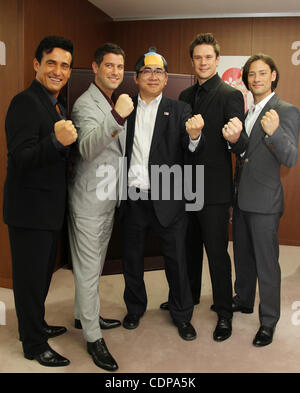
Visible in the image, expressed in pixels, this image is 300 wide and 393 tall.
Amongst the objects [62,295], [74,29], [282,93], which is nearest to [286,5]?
[282,93]

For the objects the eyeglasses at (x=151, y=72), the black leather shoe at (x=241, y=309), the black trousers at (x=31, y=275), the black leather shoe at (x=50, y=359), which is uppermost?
the eyeglasses at (x=151, y=72)

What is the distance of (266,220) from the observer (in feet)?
8.51

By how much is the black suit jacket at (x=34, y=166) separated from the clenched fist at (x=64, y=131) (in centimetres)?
5

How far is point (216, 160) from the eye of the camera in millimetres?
2598

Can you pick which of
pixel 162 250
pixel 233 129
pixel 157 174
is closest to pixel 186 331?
pixel 162 250

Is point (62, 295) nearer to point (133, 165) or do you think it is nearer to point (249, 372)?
point (133, 165)

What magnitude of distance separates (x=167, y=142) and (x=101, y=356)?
134 cm

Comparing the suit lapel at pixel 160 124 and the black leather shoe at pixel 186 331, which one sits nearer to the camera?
the suit lapel at pixel 160 124

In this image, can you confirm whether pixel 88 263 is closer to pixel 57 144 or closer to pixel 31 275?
pixel 31 275

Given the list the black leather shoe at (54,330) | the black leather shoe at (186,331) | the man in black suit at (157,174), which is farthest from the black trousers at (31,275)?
A: the black leather shoe at (186,331)

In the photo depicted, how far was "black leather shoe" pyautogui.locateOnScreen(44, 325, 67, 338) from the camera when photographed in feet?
8.86

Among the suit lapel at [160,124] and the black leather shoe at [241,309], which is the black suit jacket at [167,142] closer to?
the suit lapel at [160,124]

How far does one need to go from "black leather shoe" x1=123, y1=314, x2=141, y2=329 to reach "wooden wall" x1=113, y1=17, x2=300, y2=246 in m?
2.85

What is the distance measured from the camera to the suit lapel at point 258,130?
257 cm
